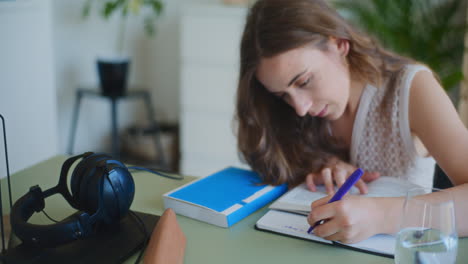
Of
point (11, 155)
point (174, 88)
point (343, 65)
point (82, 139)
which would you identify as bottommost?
point (82, 139)

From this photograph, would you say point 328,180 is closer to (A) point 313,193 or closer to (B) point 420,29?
(A) point 313,193

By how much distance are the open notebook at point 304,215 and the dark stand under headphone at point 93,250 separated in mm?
236

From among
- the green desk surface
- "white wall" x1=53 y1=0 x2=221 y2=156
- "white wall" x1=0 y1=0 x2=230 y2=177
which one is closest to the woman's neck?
the green desk surface

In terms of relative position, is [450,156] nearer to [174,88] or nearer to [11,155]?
[11,155]

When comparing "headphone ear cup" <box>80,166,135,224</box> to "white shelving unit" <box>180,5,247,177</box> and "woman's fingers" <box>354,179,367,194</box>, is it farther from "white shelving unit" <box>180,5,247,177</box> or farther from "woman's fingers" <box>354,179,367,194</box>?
"white shelving unit" <box>180,5,247,177</box>

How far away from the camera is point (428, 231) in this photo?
705 mm

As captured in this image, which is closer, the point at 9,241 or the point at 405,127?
the point at 9,241

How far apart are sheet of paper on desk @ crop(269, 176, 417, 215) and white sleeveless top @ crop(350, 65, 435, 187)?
21 centimetres

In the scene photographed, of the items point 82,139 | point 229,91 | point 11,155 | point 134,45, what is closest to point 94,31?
point 134,45

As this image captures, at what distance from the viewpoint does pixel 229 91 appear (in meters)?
3.02

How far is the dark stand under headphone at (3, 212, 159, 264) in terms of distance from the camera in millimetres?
804

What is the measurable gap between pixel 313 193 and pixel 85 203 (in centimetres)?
49

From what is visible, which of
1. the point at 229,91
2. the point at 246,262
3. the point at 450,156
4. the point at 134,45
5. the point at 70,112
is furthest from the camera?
the point at 134,45

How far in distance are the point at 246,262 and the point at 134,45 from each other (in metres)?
3.02
